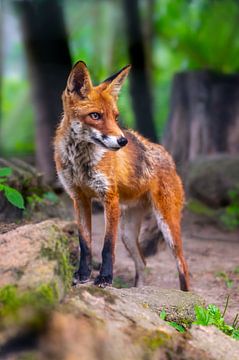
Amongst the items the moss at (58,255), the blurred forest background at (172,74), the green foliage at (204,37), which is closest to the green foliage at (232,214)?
the blurred forest background at (172,74)

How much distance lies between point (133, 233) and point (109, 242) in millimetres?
1817

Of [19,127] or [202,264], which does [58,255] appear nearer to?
[202,264]

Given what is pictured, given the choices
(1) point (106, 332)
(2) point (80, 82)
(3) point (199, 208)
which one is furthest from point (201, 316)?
(3) point (199, 208)

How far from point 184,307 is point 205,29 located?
1348 centimetres

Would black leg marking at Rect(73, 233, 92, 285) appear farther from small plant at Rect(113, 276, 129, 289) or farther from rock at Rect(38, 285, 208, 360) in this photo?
rock at Rect(38, 285, 208, 360)

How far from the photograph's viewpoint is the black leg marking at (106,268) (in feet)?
20.5

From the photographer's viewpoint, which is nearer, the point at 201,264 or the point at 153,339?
the point at 153,339

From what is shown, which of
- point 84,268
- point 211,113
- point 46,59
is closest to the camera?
point 84,268

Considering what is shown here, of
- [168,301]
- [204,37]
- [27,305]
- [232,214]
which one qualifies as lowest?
[168,301]

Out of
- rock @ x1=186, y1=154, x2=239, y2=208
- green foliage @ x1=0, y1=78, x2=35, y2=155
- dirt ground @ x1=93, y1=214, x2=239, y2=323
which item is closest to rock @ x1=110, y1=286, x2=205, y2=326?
dirt ground @ x1=93, y1=214, x2=239, y2=323

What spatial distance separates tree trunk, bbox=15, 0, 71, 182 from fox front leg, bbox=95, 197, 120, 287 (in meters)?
7.62

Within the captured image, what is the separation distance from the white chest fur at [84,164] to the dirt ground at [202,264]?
1813 millimetres

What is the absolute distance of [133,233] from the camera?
27.5ft

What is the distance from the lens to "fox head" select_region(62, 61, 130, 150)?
6.44 m
